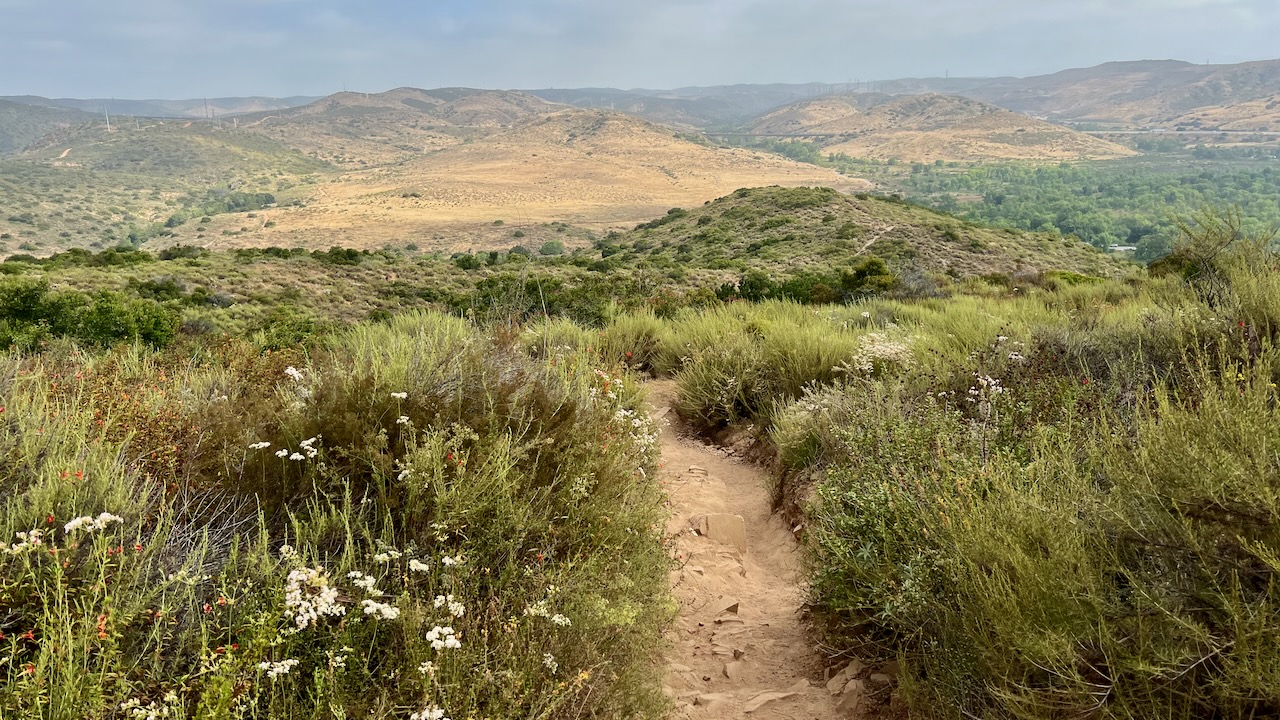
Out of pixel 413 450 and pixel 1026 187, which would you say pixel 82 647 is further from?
pixel 1026 187

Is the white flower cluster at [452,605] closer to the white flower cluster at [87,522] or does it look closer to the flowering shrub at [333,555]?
the flowering shrub at [333,555]

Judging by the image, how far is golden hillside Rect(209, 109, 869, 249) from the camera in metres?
79.5

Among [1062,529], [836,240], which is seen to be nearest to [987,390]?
[1062,529]

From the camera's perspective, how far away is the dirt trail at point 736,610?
10.1ft

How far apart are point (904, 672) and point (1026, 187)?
5570 inches

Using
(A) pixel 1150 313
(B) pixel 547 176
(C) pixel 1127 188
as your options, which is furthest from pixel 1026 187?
(A) pixel 1150 313

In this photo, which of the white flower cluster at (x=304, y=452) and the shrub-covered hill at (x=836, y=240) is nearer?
the white flower cluster at (x=304, y=452)

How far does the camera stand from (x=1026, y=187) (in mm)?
123500

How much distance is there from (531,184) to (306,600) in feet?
385

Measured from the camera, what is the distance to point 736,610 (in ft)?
12.7

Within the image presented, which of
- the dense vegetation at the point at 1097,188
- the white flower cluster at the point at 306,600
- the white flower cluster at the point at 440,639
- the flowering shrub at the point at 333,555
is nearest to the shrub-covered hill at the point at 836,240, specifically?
the dense vegetation at the point at 1097,188

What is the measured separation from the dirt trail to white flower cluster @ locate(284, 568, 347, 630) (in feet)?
5.16

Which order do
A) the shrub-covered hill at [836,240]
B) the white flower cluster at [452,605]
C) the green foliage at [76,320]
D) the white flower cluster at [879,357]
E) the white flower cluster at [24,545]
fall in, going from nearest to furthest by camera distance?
the white flower cluster at [24,545] < the white flower cluster at [452,605] < the white flower cluster at [879,357] < the green foliage at [76,320] < the shrub-covered hill at [836,240]

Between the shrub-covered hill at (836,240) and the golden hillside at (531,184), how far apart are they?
25.6 m
